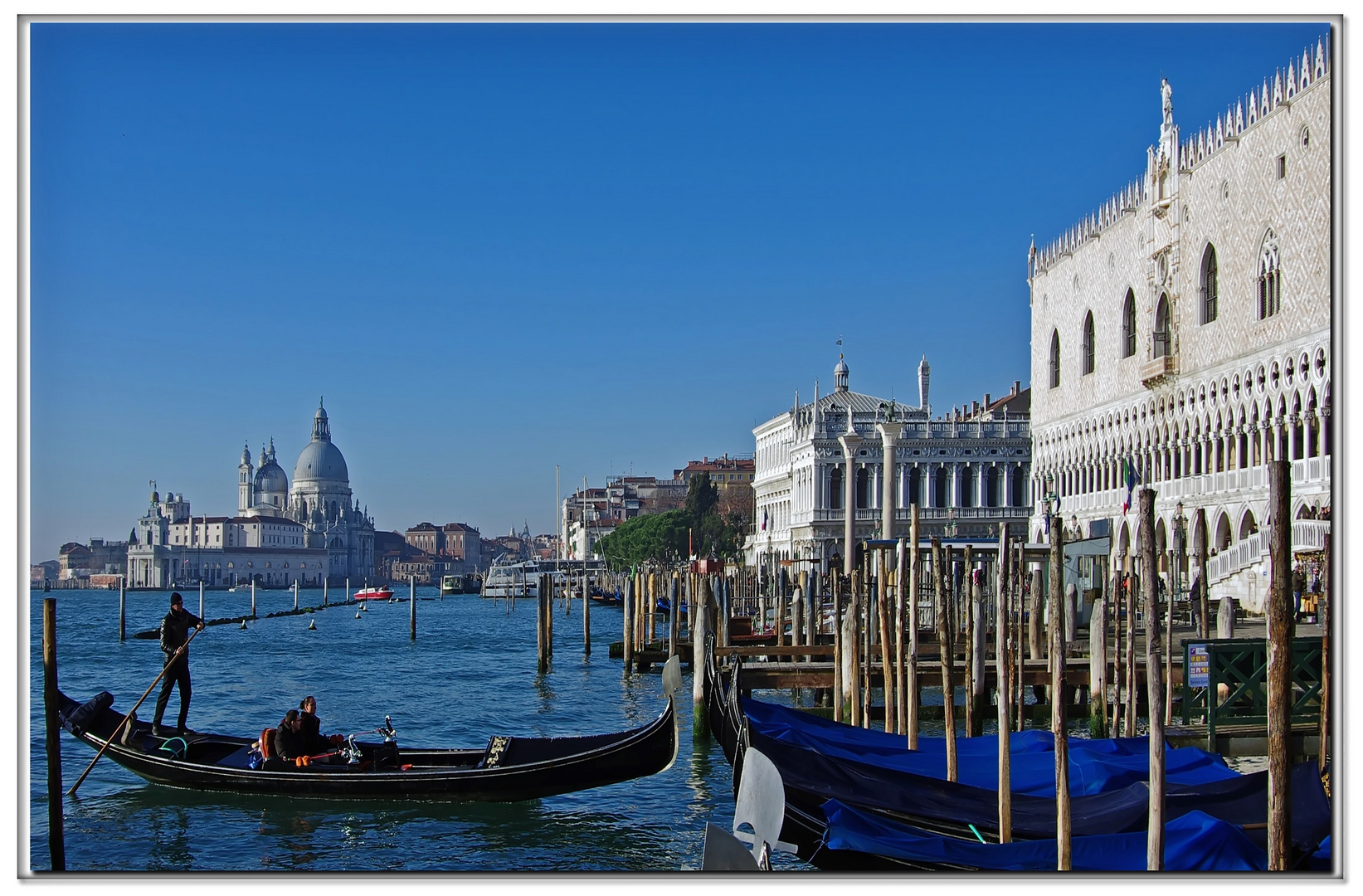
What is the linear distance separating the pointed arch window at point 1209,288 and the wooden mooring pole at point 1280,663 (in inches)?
633

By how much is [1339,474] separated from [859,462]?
31.5m

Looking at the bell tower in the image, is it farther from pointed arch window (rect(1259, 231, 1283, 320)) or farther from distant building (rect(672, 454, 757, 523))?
pointed arch window (rect(1259, 231, 1283, 320))

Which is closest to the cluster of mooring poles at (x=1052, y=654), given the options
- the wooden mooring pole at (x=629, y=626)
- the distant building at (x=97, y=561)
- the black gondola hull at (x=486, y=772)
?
the wooden mooring pole at (x=629, y=626)

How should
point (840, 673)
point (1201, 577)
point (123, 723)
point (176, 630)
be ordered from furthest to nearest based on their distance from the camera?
point (1201, 577), point (840, 673), point (176, 630), point (123, 723)

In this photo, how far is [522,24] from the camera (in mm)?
5219

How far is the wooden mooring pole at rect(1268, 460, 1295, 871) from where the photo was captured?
186 inches

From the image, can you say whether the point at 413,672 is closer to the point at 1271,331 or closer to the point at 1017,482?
the point at 1271,331

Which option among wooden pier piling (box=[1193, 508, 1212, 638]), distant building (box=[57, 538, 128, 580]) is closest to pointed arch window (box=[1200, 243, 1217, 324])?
wooden pier piling (box=[1193, 508, 1212, 638])

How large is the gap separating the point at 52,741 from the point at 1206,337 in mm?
16942

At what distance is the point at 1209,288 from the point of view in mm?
20188

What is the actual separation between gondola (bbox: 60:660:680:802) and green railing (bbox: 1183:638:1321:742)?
2767 mm

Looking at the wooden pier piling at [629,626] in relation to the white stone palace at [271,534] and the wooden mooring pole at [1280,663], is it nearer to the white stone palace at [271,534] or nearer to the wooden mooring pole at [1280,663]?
the wooden mooring pole at [1280,663]

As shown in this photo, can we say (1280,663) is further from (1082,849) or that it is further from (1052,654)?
(1052,654)

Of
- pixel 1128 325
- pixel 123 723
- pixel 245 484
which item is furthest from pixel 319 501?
pixel 123 723
